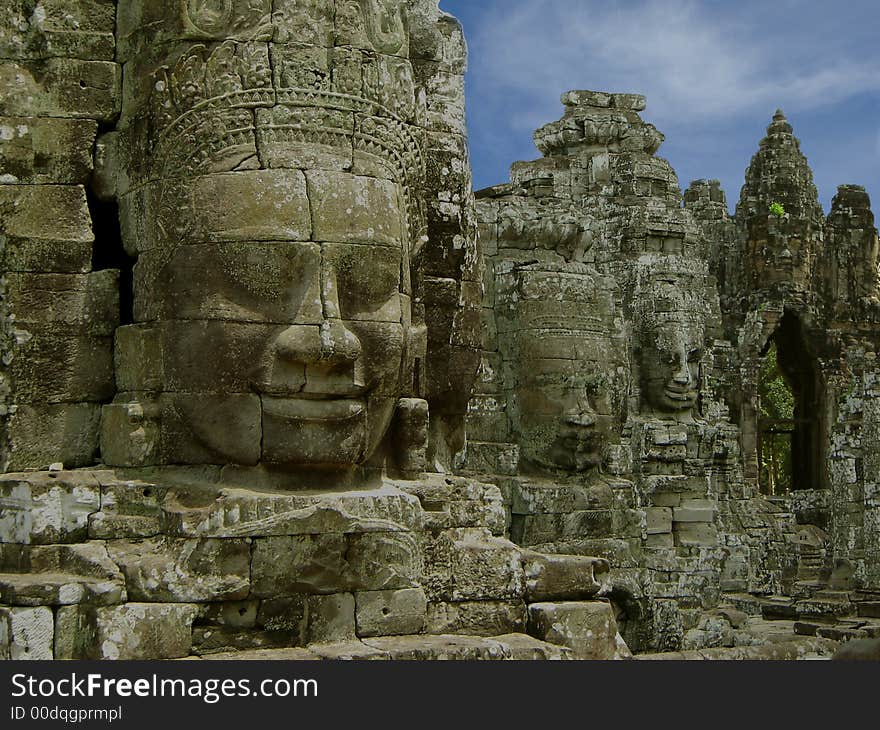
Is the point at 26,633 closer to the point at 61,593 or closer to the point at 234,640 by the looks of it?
the point at 61,593

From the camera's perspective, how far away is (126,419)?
696cm

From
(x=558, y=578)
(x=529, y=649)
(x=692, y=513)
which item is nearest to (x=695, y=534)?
(x=692, y=513)

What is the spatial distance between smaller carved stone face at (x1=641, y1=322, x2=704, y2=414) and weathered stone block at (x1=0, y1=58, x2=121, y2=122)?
1266 centimetres

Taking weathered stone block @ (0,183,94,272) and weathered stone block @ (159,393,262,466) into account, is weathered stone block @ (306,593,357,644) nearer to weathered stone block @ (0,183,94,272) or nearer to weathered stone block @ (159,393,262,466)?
weathered stone block @ (159,393,262,466)

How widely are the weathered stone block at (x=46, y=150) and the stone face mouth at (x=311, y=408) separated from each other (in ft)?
5.34

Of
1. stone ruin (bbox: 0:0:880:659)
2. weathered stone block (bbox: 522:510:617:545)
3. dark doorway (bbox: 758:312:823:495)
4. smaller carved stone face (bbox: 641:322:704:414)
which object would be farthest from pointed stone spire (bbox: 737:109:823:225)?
stone ruin (bbox: 0:0:880:659)

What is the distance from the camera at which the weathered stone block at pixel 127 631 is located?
629 cm

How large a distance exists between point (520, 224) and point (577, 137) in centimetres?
672

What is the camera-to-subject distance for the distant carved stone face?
13.4m

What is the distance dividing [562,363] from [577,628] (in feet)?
20.3

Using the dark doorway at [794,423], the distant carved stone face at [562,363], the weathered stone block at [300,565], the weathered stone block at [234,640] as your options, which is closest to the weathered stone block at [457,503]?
the weathered stone block at [300,565]

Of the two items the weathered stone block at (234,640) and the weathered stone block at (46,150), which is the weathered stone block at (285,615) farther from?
the weathered stone block at (46,150)

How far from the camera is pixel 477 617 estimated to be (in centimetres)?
722

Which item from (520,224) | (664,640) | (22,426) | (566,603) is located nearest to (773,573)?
(664,640)
